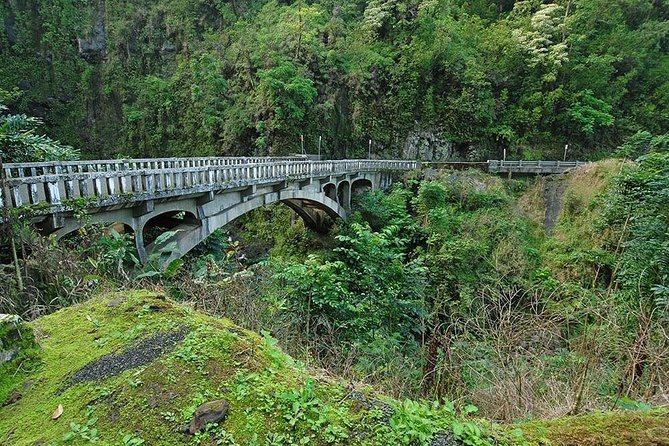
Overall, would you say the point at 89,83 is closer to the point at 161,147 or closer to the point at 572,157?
the point at 161,147

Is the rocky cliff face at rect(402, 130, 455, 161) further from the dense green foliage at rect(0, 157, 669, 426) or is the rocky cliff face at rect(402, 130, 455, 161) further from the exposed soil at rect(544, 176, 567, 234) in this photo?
the exposed soil at rect(544, 176, 567, 234)

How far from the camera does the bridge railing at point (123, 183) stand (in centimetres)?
593

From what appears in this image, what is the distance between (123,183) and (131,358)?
6211 millimetres

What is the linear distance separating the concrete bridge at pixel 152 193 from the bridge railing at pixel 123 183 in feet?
0.04

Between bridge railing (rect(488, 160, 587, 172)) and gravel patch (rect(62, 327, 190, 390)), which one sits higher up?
bridge railing (rect(488, 160, 587, 172))

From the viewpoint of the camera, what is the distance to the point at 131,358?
2.27 meters

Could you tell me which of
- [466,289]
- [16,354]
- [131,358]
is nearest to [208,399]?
[131,358]

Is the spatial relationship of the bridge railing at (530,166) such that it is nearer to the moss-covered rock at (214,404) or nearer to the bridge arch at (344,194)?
the bridge arch at (344,194)

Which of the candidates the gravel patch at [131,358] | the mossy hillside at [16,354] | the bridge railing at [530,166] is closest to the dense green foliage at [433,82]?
the bridge railing at [530,166]

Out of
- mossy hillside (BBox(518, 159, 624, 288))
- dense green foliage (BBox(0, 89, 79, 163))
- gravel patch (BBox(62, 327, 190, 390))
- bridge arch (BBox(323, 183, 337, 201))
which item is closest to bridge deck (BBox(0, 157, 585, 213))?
dense green foliage (BBox(0, 89, 79, 163))

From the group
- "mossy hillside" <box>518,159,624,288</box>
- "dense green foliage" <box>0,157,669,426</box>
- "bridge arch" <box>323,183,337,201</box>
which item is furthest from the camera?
"bridge arch" <box>323,183,337,201</box>

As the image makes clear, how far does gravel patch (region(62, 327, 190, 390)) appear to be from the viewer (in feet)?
7.19

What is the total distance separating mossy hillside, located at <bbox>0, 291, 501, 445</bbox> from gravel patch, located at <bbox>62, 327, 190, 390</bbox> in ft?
0.14

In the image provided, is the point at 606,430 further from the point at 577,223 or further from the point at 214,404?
the point at 577,223
